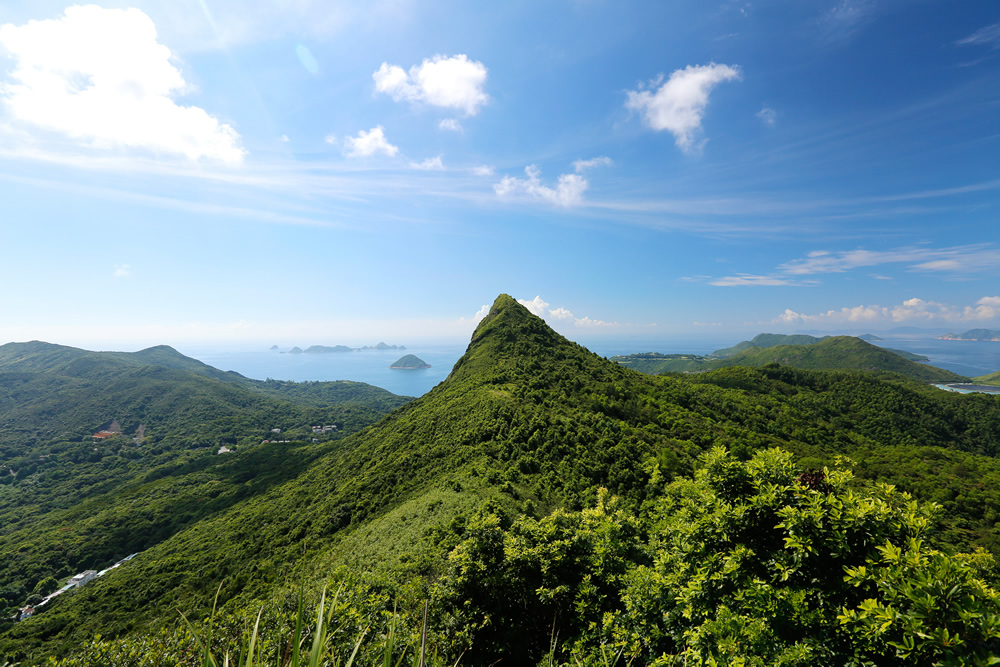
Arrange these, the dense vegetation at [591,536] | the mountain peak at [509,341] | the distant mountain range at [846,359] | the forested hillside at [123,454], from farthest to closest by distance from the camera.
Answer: the distant mountain range at [846,359] < the forested hillside at [123,454] < the mountain peak at [509,341] < the dense vegetation at [591,536]

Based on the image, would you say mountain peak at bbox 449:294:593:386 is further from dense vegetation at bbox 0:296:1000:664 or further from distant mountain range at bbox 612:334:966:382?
distant mountain range at bbox 612:334:966:382

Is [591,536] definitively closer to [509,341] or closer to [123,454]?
[509,341]

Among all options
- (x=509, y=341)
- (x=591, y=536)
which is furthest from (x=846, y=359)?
(x=591, y=536)

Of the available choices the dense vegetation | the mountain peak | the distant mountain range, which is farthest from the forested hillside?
the distant mountain range

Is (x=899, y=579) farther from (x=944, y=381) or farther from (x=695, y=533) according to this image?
(x=944, y=381)

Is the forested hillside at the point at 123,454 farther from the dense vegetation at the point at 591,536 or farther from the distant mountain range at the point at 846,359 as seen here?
the distant mountain range at the point at 846,359

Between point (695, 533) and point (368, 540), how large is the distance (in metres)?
21.6

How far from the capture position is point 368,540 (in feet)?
75.1

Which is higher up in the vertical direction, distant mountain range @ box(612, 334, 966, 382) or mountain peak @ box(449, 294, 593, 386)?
mountain peak @ box(449, 294, 593, 386)

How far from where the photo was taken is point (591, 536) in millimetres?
11992

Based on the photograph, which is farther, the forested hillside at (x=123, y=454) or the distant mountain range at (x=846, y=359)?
the distant mountain range at (x=846, y=359)

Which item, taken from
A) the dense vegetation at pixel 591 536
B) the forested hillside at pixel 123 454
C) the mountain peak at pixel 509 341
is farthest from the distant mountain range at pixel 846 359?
the forested hillside at pixel 123 454

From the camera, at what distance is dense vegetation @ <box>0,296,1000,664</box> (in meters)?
5.81

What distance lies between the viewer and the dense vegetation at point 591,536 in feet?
19.1
